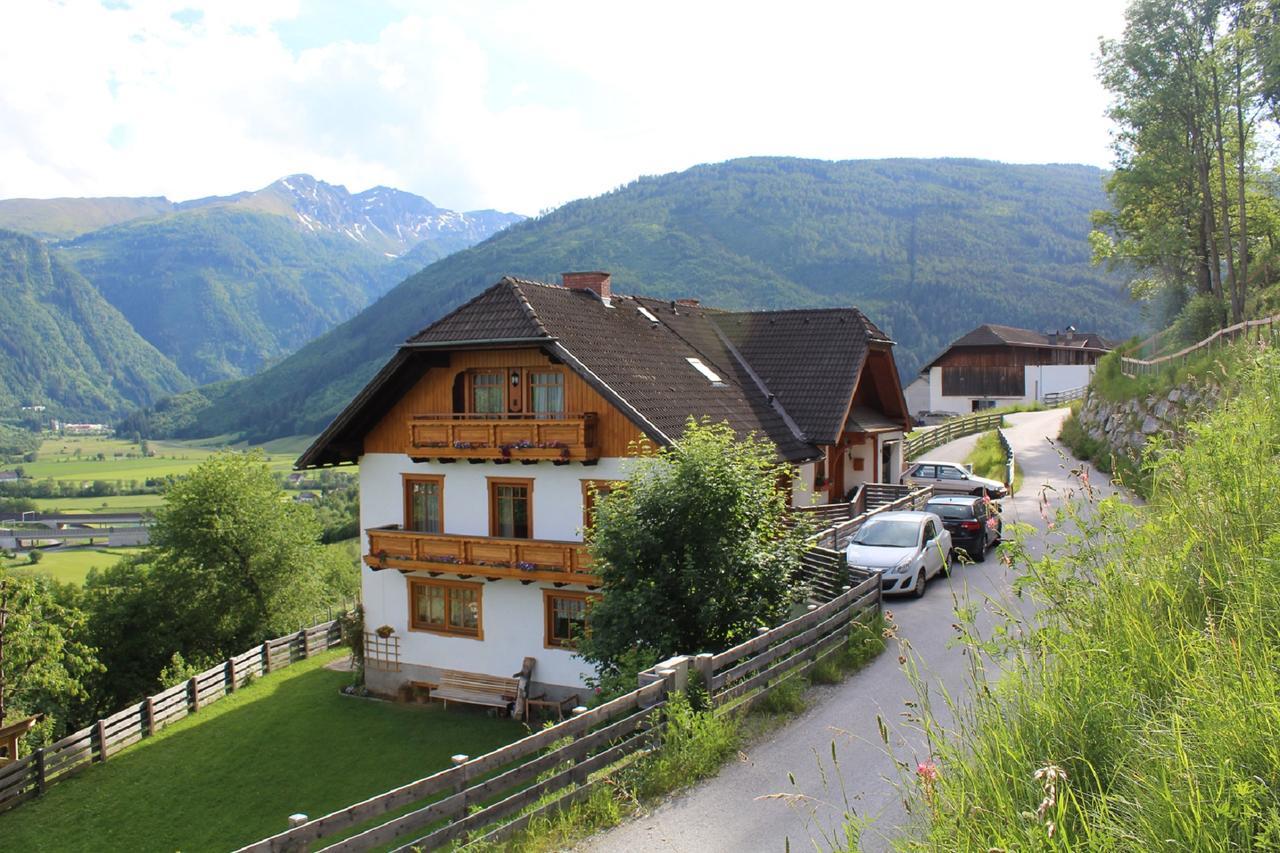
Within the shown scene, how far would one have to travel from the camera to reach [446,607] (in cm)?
2403

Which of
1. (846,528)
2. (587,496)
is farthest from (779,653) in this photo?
(587,496)

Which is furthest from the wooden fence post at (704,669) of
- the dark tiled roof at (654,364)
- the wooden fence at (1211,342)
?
the dark tiled roof at (654,364)

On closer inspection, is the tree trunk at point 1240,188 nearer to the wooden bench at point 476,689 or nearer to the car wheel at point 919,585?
the car wheel at point 919,585

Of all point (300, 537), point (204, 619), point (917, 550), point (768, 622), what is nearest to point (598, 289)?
point (917, 550)

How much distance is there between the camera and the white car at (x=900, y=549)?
1761 cm

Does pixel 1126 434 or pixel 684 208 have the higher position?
pixel 684 208

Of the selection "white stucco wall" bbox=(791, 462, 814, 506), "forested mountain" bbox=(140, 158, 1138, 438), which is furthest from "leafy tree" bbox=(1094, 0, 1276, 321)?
"forested mountain" bbox=(140, 158, 1138, 438)

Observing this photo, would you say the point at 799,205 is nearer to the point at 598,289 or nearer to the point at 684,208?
the point at 684,208

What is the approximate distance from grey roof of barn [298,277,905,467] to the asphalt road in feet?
31.2

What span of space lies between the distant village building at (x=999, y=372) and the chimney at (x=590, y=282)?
50922mm

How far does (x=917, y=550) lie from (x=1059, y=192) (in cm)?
19876

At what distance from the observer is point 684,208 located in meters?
199

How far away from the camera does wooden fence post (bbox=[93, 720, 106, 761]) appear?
24828 millimetres

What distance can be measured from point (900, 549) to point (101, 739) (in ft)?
72.0
